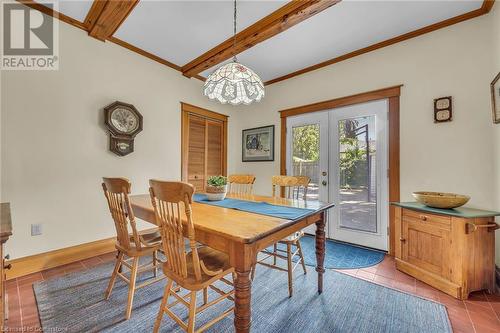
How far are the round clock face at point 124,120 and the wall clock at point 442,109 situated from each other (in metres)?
3.63

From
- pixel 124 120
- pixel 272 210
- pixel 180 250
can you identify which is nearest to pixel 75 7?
pixel 124 120

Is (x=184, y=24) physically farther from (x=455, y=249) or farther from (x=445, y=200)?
(x=455, y=249)

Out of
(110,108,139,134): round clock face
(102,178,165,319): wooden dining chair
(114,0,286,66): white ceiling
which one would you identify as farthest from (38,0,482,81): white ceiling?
(102,178,165,319): wooden dining chair

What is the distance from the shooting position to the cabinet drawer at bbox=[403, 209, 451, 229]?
1909 millimetres

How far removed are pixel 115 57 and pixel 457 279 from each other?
4300mm

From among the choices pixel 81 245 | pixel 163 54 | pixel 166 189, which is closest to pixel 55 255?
pixel 81 245

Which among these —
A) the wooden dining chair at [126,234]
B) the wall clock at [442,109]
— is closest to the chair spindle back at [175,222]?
the wooden dining chair at [126,234]

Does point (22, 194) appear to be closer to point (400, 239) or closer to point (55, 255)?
point (55, 255)

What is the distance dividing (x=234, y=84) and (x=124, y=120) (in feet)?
5.47

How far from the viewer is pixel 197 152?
3.84 meters

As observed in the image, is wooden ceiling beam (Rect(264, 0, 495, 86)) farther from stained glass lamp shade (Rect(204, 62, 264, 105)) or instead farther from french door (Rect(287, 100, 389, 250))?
stained glass lamp shade (Rect(204, 62, 264, 105))

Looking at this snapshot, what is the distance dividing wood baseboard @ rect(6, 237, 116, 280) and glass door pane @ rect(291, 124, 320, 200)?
2843mm

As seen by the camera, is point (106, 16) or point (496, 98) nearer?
point (496, 98)

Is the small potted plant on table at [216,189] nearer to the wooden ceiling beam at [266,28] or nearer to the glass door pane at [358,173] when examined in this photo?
the wooden ceiling beam at [266,28]
